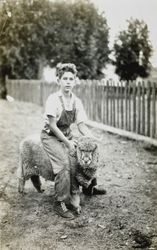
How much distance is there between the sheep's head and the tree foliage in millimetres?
11324

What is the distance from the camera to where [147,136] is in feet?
24.7

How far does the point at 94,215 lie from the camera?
3.83m

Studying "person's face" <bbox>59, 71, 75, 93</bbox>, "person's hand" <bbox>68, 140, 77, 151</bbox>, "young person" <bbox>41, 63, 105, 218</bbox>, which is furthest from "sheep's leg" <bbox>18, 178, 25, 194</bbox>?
"person's face" <bbox>59, 71, 75, 93</bbox>

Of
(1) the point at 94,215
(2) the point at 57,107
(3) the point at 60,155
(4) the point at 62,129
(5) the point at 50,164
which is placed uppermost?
(2) the point at 57,107

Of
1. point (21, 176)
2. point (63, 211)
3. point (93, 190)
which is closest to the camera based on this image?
point (63, 211)

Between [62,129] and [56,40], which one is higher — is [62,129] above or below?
below

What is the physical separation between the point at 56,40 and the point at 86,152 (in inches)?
711

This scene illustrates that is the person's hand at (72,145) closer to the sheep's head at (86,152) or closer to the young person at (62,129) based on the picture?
the young person at (62,129)

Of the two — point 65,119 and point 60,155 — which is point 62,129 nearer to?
point 65,119

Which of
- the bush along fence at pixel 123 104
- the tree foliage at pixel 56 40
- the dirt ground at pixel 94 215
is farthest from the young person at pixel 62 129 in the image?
the tree foliage at pixel 56 40

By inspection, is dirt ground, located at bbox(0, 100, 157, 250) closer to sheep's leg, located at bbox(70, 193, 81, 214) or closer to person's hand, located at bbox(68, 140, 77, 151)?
sheep's leg, located at bbox(70, 193, 81, 214)

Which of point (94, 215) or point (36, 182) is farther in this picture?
point (36, 182)

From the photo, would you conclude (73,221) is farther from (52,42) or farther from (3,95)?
(52,42)

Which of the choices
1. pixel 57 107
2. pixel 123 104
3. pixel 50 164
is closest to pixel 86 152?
pixel 50 164
